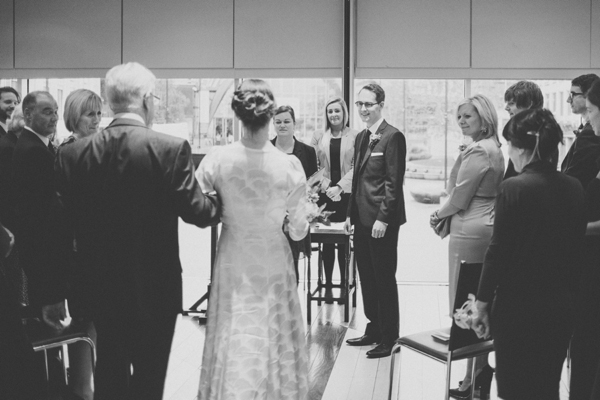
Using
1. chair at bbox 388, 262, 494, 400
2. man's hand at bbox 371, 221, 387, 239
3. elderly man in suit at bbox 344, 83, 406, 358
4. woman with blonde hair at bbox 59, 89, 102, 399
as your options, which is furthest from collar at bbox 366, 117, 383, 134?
woman with blonde hair at bbox 59, 89, 102, 399

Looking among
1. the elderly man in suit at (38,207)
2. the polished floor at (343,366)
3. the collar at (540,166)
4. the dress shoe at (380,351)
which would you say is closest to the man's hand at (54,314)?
the elderly man in suit at (38,207)

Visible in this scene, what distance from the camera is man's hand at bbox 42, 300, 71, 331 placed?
10.6ft

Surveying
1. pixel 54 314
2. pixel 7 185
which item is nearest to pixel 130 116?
pixel 54 314

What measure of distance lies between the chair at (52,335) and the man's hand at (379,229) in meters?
2.12

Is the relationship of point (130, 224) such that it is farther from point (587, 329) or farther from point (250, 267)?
point (587, 329)

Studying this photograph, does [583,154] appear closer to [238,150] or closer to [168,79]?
[238,150]

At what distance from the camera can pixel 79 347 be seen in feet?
12.3

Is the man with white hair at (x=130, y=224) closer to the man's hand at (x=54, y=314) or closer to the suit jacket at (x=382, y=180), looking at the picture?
the man's hand at (x=54, y=314)

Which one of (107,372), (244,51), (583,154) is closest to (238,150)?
(107,372)

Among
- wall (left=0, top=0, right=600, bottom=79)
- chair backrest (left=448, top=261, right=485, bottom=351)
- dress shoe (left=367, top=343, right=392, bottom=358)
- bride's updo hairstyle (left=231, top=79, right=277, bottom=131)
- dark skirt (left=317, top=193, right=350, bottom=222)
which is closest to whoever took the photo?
bride's updo hairstyle (left=231, top=79, right=277, bottom=131)

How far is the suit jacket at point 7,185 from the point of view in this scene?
3.86 meters

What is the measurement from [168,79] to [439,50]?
3.23 m

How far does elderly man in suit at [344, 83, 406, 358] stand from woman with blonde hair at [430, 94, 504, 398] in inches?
28.9

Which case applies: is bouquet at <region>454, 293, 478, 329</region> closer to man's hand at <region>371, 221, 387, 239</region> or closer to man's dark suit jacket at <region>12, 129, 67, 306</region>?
man's hand at <region>371, 221, 387, 239</region>
